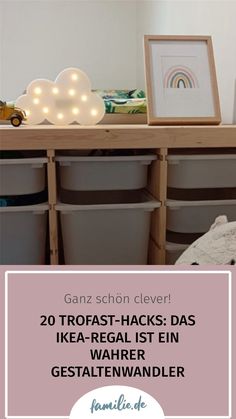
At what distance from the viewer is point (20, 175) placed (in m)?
1.33

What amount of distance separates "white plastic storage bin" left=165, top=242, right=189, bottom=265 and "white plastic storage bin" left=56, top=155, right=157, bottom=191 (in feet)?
0.68

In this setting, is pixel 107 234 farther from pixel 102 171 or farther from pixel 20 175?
pixel 20 175

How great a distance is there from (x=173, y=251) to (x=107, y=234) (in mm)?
198

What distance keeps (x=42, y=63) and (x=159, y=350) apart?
304 centimetres

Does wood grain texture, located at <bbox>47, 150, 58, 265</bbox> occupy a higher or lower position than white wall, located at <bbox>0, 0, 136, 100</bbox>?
lower

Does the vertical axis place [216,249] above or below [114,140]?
below

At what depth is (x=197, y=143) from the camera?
4.29 ft

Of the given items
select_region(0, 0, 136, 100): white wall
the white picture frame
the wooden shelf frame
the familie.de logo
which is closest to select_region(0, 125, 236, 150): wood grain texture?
the wooden shelf frame

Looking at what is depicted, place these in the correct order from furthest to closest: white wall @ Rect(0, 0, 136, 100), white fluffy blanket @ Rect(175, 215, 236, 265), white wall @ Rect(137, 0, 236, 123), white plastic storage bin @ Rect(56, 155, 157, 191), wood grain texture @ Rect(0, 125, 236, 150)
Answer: white wall @ Rect(0, 0, 136, 100)
white wall @ Rect(137, 0, 236, 123)
white plastic storage bin @ Rect(56, 155, 157, 191)
wood grain texture @ Rect(0, 125, 236, 150)
white fluffy blanket @ Rect(175, 215, 236, 265)

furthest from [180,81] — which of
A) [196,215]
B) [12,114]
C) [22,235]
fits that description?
[22,235]

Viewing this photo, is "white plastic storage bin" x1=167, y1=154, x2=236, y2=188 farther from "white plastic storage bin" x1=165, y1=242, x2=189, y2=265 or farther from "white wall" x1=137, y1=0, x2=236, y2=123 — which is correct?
"white wall" x1=137, y1=0, x2=236, y2=123

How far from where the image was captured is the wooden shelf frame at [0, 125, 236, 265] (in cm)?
125

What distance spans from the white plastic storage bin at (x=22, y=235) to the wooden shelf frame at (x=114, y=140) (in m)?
0.07

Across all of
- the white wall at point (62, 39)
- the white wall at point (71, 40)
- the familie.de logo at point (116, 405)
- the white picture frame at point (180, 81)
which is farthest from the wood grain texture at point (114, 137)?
the white wall at point (62, 39)
